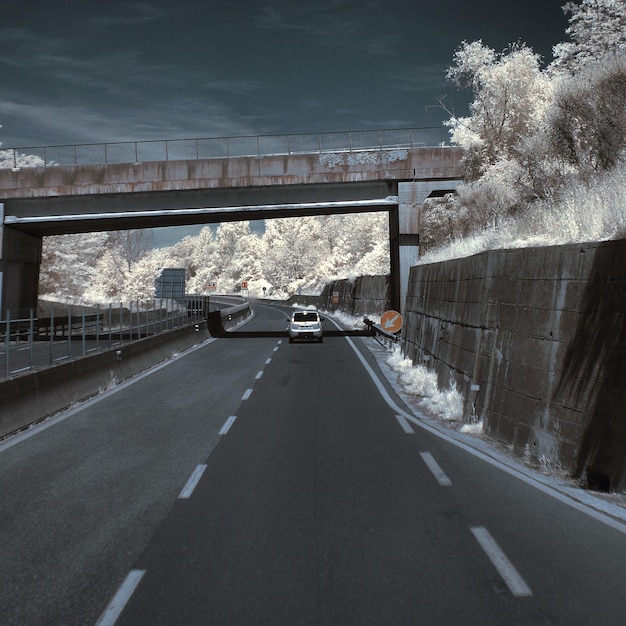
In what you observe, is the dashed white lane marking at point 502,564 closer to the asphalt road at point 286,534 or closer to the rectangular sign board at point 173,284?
the asphalt road at point 286,534

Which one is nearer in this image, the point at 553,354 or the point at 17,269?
the point at 553,354

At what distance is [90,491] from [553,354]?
685 centimetres

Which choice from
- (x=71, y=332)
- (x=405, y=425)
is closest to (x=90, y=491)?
(x=405, y=425)

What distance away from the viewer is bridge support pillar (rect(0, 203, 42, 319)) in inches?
1336

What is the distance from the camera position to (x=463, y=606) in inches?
206

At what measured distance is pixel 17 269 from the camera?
117 feet

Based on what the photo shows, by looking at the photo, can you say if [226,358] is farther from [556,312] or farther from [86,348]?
[556,312]

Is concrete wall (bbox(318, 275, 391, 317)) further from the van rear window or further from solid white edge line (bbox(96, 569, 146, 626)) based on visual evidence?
solid white edge line (bbox(96, 569, 146, 626))

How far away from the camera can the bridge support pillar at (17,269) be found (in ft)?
111

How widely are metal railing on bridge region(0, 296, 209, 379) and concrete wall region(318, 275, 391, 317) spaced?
47.6ft

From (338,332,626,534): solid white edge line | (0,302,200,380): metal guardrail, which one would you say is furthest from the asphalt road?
(0,302,200,380): metal guardrail

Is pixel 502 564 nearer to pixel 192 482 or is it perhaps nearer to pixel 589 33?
pixel 192 482

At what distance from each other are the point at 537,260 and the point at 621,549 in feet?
17.8

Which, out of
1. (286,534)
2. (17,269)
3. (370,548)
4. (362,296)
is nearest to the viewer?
(370,548)
